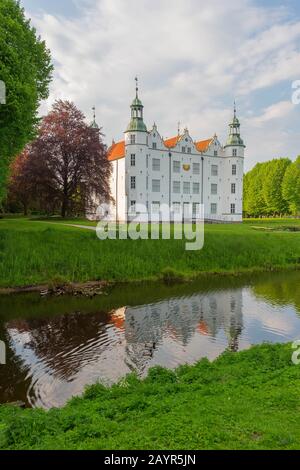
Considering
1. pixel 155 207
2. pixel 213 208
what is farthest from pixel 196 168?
pixel 155 207

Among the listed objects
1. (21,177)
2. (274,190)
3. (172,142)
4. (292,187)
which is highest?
(172,142)

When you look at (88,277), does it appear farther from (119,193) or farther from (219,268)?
(119,193)

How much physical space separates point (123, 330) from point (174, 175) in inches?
1689

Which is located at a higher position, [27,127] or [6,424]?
[27,127]

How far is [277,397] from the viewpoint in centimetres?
676

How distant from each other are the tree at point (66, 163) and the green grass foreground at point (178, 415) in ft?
110

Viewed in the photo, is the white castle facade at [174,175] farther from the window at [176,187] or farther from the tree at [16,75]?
the tree at [16,75]

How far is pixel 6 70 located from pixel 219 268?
712 inches

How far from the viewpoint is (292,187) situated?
2908 inches

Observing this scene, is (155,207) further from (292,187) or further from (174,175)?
(292,187)

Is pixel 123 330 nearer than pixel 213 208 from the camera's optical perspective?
Yes

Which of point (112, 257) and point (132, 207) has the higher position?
point (132, 207)

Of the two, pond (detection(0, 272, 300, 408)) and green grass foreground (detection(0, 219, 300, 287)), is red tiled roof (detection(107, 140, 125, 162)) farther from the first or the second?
pond (detection(0, 272, 300, 408))
